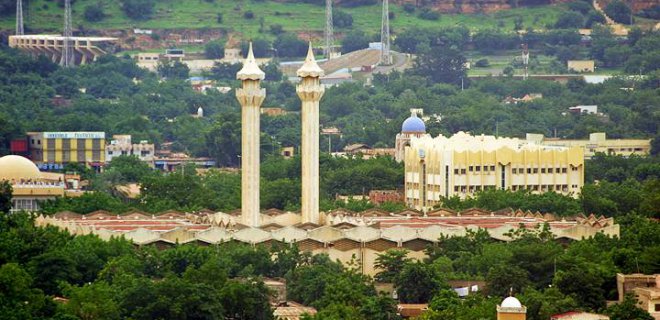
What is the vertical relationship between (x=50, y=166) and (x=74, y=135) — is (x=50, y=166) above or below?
below

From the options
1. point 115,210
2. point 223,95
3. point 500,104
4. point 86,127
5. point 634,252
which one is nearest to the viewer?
point 634,252

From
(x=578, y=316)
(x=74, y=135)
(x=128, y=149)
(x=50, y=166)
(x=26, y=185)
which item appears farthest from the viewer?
(x=128, y=149)

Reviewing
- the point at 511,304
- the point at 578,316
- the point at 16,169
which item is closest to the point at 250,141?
the point at 16,169

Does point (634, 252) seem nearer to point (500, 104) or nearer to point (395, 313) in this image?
point (395, 313)

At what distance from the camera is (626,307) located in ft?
251

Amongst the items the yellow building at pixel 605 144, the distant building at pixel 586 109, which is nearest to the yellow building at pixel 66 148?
the yellow building at pixel 605 144

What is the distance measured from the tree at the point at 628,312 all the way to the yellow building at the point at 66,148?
7373 centimetres

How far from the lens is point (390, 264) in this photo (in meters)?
92.8

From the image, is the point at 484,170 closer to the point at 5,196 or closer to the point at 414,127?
the point at 414,127

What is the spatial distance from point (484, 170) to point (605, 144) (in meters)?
31.4

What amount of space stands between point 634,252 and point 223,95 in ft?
368

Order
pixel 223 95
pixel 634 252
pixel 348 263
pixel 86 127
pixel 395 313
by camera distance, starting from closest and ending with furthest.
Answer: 1. pixel 395 313
2. pixel 634 252
3. pixel 348 263
4. pixel 86 127
5. pixel 223 95

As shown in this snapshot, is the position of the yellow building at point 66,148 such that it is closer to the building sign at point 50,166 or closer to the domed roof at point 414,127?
the building sign at point 50,166

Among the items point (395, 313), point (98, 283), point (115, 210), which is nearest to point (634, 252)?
point (395, 313)
